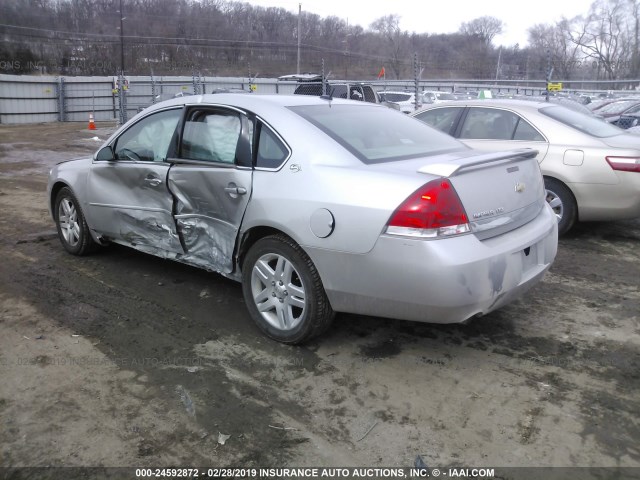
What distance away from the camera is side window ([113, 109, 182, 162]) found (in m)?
4.38

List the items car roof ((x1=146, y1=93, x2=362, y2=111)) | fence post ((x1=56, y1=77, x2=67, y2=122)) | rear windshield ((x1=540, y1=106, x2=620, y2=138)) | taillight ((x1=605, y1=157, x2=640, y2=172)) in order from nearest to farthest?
car roof ((x1=146, y1=93, x2=362, y2=111)) → taillight ((x1=605, y1=157, x2=640, y2=172)) → rear windshield ((x1=540, y1=106, x2=620, y2=138)) → fence post ((x1=56, y1=77, x2=67, y2=122))

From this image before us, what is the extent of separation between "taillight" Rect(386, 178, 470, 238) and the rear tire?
11.2 feet

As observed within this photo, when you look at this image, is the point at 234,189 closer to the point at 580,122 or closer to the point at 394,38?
the point at 580,122

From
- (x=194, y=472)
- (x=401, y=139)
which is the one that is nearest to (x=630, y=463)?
(x=194, y=472)

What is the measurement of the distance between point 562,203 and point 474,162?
125 inches

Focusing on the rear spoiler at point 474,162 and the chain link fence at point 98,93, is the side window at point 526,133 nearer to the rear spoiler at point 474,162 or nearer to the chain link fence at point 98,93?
the rear spoiler at point 474,162

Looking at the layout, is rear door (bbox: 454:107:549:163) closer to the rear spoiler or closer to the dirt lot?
the dirt lot

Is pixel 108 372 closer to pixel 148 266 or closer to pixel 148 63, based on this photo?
pixel 148 266

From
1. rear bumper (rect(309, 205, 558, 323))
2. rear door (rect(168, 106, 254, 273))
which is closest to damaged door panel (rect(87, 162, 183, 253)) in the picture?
rear door (rect(168, 106, 254, 273))

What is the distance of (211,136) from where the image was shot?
4.09 m

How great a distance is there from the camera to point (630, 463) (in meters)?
2.48

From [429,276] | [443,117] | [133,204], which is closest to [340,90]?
[443,117]

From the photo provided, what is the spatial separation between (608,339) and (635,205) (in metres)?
2.47

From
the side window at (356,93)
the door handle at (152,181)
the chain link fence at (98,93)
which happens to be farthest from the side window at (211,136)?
the chain link fence at (98,93)
